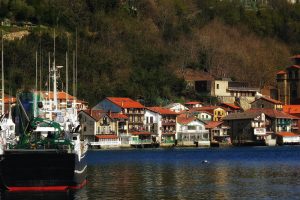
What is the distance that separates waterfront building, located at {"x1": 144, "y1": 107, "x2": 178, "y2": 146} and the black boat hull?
10982cm

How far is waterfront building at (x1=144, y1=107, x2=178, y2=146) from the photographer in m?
160

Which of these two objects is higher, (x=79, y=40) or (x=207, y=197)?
(x=79, y=40)

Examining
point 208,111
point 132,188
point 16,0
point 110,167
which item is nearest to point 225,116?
point 208,111

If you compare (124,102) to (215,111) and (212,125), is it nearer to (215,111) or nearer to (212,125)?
(212,125)

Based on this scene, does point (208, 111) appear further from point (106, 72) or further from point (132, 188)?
point (132, 188)

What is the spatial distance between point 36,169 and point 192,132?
114 m

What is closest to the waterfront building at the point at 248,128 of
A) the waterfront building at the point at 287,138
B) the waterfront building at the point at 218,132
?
the waterfront building at the point at 218,132

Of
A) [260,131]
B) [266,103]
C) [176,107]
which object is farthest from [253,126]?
[266,103]

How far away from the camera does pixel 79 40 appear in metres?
188

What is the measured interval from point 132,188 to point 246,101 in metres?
137

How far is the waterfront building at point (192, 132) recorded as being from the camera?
16125 centimetres

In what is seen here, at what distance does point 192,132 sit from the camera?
16150 centimetres

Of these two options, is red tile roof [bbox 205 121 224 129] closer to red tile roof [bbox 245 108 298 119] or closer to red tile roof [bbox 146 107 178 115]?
red tile roof [bbox 146 107 178 115]

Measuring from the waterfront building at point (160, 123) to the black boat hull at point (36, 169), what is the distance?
360 ft
